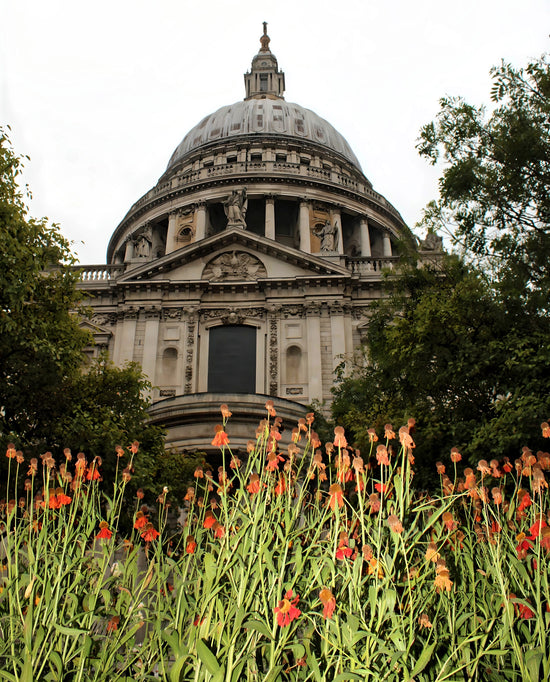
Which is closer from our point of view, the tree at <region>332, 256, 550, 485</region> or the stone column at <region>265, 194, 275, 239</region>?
the tree at <region>332, 256, 550, 485</region>

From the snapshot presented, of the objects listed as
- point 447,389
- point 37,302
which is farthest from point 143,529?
point 37,302

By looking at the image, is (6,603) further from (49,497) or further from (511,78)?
(511,78)

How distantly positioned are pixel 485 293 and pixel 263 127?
42.5 metres

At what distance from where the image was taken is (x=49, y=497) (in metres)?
6.63

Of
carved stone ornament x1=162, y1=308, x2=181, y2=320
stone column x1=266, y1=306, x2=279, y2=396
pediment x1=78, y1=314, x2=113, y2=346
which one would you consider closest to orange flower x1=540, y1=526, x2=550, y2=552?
stone column x1=266, y1=306, x2=279, y2=396

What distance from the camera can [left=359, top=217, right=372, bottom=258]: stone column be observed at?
42906mm

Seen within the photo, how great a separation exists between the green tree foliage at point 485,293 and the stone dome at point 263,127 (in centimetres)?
3837

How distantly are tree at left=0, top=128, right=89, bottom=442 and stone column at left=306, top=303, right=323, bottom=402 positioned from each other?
10.9 metres

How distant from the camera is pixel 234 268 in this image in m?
28.9

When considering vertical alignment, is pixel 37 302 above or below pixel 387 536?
above

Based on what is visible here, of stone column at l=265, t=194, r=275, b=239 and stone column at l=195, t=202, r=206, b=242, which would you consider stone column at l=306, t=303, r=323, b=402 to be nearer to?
stone column at l=265, t=194, r=275, b=239

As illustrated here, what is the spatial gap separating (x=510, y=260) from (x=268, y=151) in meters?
37.5

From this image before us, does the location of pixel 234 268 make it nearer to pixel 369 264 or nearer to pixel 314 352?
pixel 314 352

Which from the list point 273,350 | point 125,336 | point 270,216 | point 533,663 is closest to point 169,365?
point 125,336
